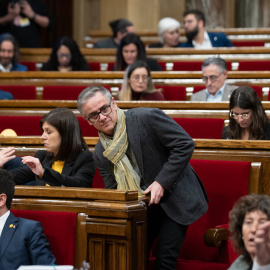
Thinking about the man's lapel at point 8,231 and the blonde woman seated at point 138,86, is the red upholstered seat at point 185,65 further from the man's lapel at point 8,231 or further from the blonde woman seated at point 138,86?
the man's lapel at point 8,231

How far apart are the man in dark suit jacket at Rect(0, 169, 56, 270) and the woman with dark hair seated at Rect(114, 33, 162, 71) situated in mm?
2043

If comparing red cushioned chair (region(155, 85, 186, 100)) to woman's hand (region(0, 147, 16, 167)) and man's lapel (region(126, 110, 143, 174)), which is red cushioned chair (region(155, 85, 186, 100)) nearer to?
woman's hand (region(0, 147, 16, 167))

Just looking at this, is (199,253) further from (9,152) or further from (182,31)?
(182,31)

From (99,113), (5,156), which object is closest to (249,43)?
(5,156)

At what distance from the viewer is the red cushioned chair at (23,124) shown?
2.58 m

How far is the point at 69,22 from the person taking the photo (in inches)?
206

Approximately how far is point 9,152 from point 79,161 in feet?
0.66

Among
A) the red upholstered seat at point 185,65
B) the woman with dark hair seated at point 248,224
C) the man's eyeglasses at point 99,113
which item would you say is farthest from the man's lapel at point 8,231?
the red upholstered seat at point 185,65

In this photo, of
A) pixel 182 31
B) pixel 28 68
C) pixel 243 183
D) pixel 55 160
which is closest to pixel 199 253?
pixel 243 183

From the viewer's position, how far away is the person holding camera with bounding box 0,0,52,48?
4348 millimetres

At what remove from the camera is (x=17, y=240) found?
1494 mm

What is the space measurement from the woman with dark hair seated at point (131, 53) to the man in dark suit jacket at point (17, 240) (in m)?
2.04

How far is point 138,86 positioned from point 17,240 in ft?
5.03

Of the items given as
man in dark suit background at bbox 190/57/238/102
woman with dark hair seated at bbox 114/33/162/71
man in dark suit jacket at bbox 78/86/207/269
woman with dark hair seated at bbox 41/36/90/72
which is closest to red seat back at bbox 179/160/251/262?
man in dark suit jacket at bbox 78/86/207/269
